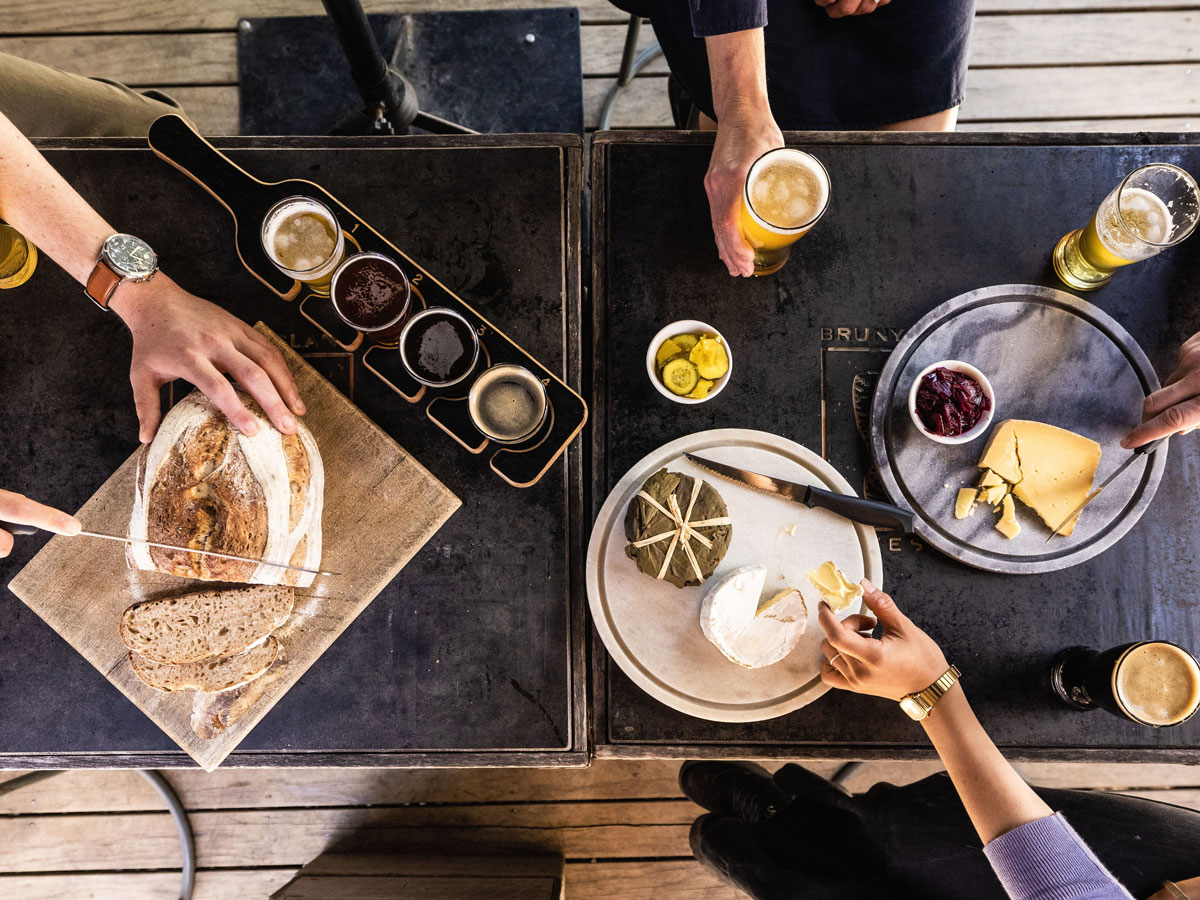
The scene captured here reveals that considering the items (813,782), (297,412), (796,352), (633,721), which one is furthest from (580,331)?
(813,782)

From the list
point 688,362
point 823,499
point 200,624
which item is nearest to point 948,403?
point 823,499

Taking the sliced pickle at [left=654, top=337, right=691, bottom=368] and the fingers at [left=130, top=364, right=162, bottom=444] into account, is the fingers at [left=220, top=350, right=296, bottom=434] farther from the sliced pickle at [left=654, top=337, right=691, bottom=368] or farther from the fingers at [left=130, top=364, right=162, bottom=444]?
the sliced pickle at [left=654, top=337, right=691, bottom=368]

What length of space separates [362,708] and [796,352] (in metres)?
1.19

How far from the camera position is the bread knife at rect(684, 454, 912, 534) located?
1.31 m

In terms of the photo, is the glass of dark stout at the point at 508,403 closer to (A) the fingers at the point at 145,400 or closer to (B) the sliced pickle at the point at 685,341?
(B) the sliced pickle at the point at 685,341

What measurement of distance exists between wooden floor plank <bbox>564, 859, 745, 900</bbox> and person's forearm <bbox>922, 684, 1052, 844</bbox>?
1368 millimetres

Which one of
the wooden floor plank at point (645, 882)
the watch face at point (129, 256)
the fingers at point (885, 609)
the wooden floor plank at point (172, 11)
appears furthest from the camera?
the wooden floor plank at point (172, 11)

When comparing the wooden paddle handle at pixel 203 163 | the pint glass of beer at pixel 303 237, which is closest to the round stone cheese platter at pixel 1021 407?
the pint glass of beer at pixel 303 237

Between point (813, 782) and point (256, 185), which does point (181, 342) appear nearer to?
point (256, 185)

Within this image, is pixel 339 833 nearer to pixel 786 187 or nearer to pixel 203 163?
pixel 203 163

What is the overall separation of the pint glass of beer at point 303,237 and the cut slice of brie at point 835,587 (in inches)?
46.1

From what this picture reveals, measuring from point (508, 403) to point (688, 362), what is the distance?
38 centimetres

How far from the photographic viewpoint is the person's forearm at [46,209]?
Answer: 1.33 meters

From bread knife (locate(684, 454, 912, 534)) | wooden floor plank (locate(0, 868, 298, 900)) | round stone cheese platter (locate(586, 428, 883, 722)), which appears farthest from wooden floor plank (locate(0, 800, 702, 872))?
bread knife (locate(684, 454, 912, 534))
